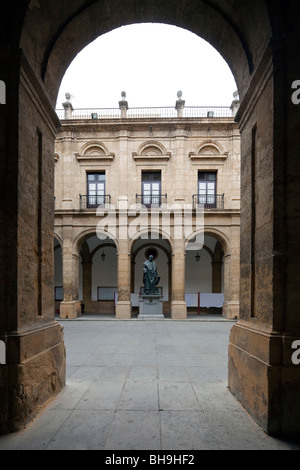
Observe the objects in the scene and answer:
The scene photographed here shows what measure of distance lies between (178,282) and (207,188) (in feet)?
16.8

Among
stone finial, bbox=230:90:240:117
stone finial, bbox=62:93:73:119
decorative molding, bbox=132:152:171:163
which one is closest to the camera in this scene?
decorative molding, bbox=132:152:171:163

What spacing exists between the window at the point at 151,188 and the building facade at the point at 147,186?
0.05 metres

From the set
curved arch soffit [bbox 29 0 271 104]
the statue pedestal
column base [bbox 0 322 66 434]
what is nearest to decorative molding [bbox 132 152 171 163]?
the statue pedestal

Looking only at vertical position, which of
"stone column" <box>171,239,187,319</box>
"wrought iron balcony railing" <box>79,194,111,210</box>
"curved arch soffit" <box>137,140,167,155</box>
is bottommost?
"stone column" <box>171,239,187,319</box>

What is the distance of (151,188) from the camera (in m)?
14.7

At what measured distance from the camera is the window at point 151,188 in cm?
1459

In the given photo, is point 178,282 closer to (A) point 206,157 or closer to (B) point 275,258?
(A) point 206,157

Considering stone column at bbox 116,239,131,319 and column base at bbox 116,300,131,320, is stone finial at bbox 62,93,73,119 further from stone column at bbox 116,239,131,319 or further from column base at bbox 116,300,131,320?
column base at bbox 116,300,131,320

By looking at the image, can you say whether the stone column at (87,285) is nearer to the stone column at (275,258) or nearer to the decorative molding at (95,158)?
the decorative molding at (95,158)

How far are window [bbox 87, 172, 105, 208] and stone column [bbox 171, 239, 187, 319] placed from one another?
180 inches

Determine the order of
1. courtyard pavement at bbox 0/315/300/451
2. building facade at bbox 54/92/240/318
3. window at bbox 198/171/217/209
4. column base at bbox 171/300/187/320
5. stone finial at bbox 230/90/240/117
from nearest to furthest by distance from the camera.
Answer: courtyard pavement at bbox 0/315/300/451, column base at bbox 171/300/187/320, building facade at bbox 54/92/240/318, stone finial at bbox 230/90/240/117, window at bbox 198/171/217/209

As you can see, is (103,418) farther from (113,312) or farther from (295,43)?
(113,312)

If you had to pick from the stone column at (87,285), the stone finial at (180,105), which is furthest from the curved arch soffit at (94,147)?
the stone column at (87,285)

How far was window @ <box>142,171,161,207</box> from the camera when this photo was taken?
47.9 feet
